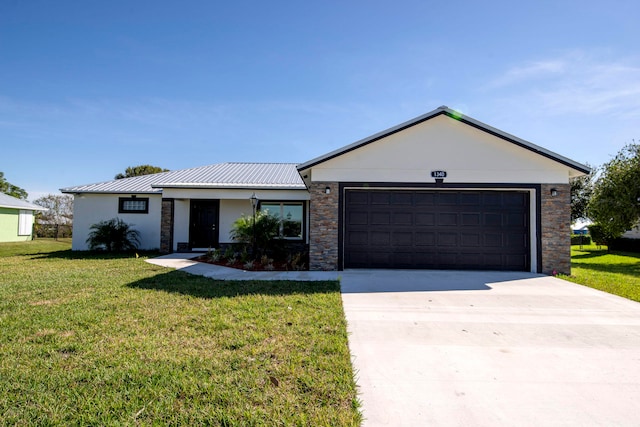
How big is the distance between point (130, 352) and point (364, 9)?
31.2 feet

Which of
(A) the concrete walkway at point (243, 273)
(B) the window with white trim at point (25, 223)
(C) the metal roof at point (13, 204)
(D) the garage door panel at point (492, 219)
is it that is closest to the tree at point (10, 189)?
(B) the window with white trim at point (25, 223)

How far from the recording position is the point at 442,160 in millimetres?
9273

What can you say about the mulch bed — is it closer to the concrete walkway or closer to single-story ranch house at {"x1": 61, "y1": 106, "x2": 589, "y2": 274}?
the concrete walkway

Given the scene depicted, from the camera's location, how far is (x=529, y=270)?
9.34m

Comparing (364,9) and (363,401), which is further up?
(364,9)

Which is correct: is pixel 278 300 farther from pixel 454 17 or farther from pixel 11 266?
pixel 11 266

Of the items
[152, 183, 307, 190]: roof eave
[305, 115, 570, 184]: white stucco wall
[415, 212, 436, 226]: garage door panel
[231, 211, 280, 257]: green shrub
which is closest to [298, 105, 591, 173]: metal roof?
[305, 115, 570, 184]: white stucco wall

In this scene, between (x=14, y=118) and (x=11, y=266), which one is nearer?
(x=11, y=266)

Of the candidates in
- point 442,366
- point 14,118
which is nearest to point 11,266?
point 14,118

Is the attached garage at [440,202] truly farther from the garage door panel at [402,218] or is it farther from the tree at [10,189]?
the tree at [10,189]

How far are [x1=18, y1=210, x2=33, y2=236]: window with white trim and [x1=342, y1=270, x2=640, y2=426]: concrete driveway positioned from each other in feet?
91.0

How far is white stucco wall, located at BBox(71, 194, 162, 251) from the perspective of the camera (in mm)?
15273

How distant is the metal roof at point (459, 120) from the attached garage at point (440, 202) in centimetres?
3

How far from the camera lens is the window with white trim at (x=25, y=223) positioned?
75.2ft
